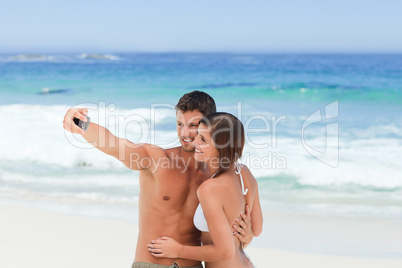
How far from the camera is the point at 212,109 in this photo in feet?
8.98

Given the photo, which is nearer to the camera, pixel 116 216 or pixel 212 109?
pixel 212 109

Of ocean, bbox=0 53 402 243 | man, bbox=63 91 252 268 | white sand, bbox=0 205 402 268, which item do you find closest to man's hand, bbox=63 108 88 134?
man, bbox=63 91 252 268

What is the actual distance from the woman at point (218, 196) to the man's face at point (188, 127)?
22cm

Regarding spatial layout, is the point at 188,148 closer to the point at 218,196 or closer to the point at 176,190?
the point at 176,190

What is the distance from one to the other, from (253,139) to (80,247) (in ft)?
24.0

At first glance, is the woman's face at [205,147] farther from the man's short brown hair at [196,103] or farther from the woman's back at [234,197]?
the man's short brown hair at [196,103]

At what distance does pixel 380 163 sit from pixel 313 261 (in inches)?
202

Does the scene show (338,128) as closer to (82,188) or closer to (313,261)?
(82,188)

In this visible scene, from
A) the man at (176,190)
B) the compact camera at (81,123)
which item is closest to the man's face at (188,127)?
the man at (176,190)

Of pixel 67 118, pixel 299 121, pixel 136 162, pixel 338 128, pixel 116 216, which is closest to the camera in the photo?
pixel 67 118

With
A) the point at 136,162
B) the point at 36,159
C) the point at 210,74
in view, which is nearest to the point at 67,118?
the point at 136,162

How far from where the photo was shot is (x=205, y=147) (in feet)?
7.83

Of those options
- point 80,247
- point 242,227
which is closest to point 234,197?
point 242,227

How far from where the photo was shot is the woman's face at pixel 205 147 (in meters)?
2.37
